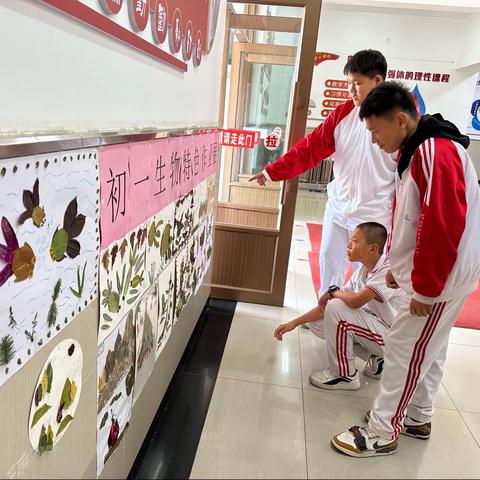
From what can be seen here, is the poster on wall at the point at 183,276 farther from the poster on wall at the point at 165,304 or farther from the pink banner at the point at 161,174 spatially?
the pink banner at the point at 161,174

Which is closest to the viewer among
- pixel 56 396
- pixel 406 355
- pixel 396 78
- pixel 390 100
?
pixel 56 396

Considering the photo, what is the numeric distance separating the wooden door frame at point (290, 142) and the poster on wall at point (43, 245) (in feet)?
5.96

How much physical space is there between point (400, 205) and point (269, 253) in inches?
54.6

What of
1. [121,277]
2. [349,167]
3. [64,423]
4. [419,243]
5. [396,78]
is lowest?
[64,423]

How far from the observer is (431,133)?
1.36 m

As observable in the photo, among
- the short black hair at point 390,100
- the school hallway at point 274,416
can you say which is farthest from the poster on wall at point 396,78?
the short black hair at point 390,100

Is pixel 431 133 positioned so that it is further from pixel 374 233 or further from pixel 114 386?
pixel 114 386

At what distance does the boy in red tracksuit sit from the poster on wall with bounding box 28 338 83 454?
103cm

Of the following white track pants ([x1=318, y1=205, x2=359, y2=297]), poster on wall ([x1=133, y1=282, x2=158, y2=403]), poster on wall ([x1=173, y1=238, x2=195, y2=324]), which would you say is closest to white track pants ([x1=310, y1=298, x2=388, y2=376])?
white track pants ([x1=318, y1=205, x2=359, y2=297])

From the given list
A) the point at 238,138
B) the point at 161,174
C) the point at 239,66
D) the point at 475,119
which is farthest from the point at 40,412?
the point at 475,119

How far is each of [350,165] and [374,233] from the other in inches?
21.3

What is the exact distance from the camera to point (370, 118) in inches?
56.2

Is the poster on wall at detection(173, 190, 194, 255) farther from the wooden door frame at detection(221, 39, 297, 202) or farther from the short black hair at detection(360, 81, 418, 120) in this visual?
the wooden door frame at detection(221, 39, 297, 202)

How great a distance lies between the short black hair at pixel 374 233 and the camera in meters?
1.84
